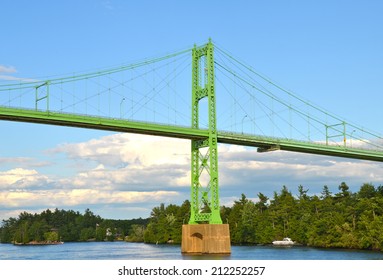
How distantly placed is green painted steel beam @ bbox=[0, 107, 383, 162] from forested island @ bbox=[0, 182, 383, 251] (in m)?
7.74

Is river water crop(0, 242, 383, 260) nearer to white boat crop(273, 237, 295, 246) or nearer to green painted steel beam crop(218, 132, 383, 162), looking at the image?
green painted steel beam crop(218, 132, 383, 162)

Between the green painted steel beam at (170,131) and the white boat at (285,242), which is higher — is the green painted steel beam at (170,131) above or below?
above

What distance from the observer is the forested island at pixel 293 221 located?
222ft

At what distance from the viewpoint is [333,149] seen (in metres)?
63.5

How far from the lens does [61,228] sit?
141 metres

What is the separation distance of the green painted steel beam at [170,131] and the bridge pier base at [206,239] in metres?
7.51

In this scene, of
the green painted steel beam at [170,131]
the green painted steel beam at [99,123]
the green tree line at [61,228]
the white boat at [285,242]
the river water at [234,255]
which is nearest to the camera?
the green painted steel beam at [99,123]

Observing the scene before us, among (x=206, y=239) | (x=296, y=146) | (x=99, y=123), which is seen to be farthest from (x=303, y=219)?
(x=99, y=123)

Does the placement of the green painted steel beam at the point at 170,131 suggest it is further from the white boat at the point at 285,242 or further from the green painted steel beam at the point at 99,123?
the white boat at the point at 285,242

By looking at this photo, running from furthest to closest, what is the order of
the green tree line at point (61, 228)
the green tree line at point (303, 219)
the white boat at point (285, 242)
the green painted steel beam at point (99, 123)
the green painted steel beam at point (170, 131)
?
the green tree line at point (61, 228) < the white boat at point (285, 242) < the green tree line at point (303, 219) < the green painted steel beam at point (170, 131) < the green painted steel beam at point (99, 123)

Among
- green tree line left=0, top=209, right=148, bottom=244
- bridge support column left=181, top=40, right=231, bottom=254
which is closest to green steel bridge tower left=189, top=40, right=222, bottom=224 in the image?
bridge support column left=181, top=40, right=231, bottom=254

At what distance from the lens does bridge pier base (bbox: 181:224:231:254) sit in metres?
52.4

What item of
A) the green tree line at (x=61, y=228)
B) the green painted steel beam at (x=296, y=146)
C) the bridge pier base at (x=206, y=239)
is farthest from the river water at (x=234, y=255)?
the green tree line at (x=61, y=228)

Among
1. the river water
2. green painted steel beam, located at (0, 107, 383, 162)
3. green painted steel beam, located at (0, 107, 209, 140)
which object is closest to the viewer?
green painted steel beam, located at (0, 107, 209, 140)
